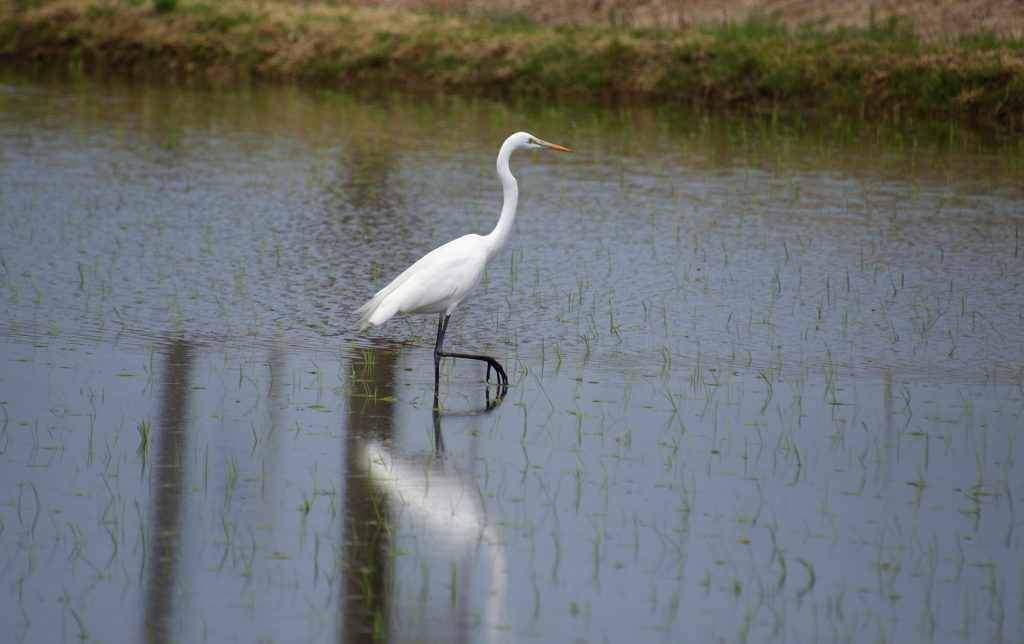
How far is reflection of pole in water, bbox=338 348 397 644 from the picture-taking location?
12.6 feet

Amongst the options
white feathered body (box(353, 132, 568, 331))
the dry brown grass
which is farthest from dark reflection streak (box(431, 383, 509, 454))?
the dry brown grass

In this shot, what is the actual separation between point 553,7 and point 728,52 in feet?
32.9

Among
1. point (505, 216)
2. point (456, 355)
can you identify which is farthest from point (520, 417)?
point (505, 216)

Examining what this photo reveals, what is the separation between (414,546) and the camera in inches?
171

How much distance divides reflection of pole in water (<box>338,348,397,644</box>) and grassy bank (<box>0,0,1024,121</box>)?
13791mm

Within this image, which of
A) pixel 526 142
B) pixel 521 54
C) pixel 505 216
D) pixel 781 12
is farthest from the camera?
pixel 781 12

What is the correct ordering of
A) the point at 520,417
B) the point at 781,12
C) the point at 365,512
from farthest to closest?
1. the point at 781,12
2. the point at 520,417
3. the point at 365,512

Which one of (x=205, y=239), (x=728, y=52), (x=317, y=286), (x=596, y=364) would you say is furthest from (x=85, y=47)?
(x=596, y=364)

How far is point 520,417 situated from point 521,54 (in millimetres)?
16804

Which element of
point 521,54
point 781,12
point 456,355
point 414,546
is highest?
point 781,12

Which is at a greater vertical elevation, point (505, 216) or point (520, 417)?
point (505, 216)

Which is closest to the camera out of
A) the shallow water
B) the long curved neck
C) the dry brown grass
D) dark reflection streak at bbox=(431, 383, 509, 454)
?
the shallow water

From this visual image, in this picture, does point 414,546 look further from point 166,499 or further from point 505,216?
point 505,216

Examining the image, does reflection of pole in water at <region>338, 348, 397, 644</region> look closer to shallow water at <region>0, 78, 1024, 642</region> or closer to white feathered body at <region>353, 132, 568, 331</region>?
shallow water at <region>0, 78, 1024, 642</region>
